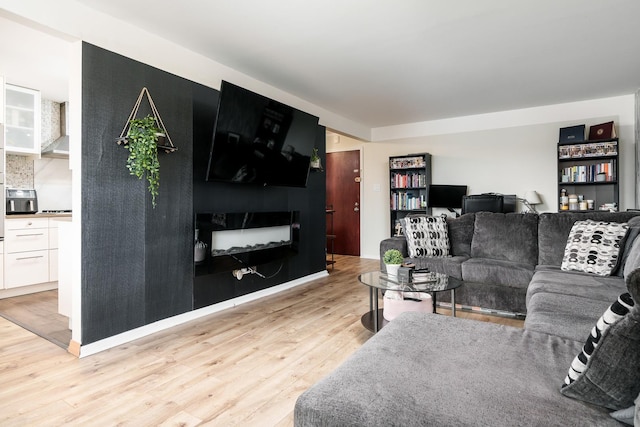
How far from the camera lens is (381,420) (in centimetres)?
87

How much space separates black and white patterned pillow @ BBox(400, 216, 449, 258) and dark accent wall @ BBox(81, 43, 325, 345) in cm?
183

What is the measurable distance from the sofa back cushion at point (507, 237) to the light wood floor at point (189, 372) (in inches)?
30.5

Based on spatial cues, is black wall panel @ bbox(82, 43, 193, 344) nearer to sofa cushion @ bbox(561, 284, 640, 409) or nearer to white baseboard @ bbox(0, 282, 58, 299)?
white baseboard @ bbox(0, 282, 58, 299)

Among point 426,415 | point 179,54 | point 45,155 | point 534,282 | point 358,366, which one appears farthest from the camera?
point 45,155

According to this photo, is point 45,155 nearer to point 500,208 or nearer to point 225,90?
point 225,90

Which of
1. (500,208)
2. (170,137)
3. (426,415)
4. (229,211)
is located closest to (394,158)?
(500,208)

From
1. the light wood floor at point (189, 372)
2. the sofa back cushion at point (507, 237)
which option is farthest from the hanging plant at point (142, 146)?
the sofa back cushion at point (507, 237)

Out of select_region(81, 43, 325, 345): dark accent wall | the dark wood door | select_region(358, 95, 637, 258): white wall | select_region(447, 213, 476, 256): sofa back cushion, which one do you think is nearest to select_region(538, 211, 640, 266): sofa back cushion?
select_region(447, 213, 476, 256): sofa back cushion

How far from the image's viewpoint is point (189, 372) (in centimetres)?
212

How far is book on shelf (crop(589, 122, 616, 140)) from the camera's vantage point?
4.49 metres

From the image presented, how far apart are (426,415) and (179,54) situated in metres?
3.38

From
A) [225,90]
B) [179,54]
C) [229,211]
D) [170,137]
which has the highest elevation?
[179,54]

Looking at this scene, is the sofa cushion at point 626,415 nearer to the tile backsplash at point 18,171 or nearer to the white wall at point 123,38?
the white wall at point 123,38

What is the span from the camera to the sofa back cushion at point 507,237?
346 cm
